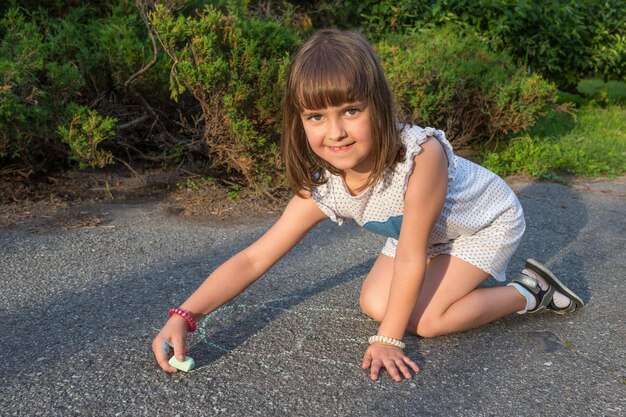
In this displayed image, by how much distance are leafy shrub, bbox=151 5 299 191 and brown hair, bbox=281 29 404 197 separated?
59.6 inches

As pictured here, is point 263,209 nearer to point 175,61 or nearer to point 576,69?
point 175,61

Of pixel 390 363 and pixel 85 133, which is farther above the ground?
pixel 85 133

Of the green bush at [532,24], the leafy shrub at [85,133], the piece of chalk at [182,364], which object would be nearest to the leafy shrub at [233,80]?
the leafy shrub at [85,133]

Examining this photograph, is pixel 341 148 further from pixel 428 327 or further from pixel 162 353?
pixel 162 353

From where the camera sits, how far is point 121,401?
2168mm

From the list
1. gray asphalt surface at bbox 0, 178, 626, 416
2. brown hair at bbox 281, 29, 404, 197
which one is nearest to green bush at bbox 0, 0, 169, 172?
gray asphalt surface at bbox 0, 178, 626, 416

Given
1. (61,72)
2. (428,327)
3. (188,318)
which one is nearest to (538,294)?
(428,327)

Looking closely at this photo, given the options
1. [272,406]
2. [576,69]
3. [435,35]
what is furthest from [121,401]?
[576,69]

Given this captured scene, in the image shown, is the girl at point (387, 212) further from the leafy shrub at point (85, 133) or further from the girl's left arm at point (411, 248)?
the leafy shrub at point (85, 133)

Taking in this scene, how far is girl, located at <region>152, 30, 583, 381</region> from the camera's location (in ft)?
7.67

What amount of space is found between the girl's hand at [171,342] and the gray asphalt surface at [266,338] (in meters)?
0.05

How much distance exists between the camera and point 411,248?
7.92 feet

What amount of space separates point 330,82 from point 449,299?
3.22 feet

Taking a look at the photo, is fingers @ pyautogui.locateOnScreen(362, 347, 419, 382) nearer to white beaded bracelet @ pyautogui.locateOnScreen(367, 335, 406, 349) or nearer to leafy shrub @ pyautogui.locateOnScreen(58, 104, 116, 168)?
white beaded bracelet @ pyautogui.locateOnScreen(367, 335, 406, 349)
